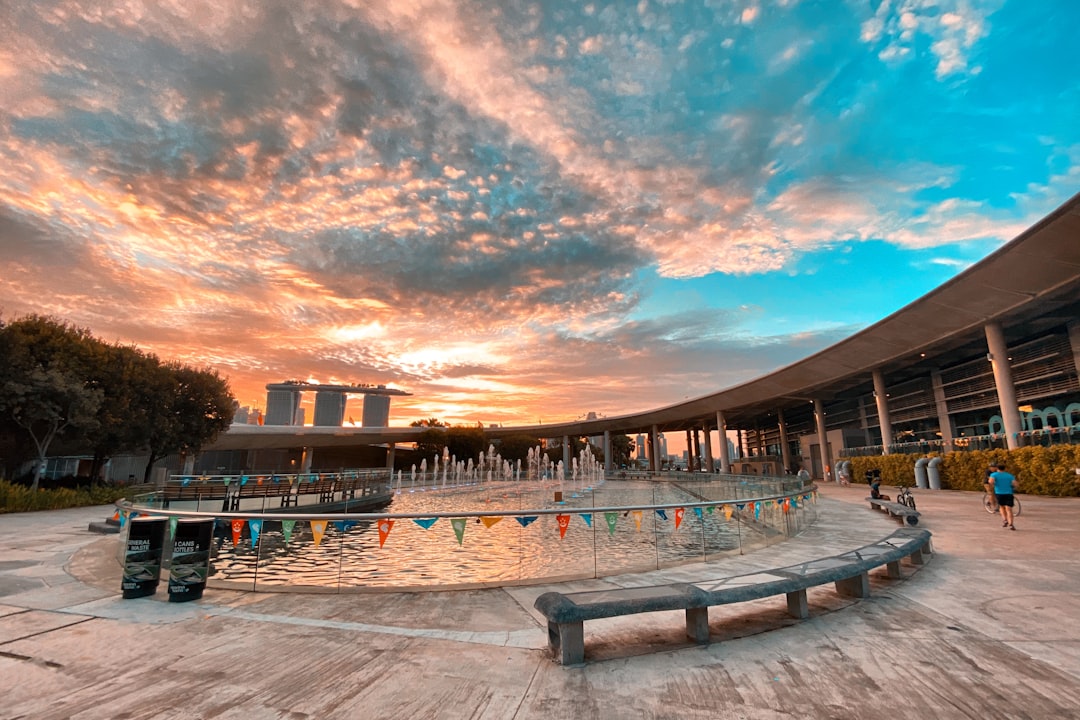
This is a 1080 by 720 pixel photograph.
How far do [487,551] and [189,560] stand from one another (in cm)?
646

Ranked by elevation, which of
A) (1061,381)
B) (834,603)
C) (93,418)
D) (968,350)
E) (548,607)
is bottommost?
(834,603)

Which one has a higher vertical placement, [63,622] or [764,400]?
[764,400]

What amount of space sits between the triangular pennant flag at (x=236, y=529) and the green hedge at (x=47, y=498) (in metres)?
14.1

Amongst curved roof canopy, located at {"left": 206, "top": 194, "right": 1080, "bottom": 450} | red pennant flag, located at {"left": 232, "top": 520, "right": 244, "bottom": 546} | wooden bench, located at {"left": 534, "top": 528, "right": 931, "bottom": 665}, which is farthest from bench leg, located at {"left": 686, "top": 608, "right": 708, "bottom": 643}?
curved roof canopy, located at {"left": 206, "top": 194, "right": 1080, "bottom": 450}

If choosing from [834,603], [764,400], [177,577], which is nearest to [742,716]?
[834,603]

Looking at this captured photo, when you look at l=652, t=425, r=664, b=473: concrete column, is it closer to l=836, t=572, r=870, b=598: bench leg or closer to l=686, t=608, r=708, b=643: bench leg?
l=836, t=572, r=870, b=598: bench leg

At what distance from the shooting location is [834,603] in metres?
6.50

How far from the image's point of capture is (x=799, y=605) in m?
5.94

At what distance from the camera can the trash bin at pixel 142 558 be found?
698 cm

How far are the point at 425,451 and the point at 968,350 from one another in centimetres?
7705

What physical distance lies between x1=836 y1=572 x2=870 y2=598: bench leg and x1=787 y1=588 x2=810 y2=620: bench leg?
→ 44.3 inches

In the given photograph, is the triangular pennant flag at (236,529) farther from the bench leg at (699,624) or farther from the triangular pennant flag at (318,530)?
the bench leg at (699,624)

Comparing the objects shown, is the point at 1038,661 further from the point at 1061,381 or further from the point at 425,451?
the point at 425,451

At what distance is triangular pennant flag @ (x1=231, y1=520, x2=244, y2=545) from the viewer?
307 inches
